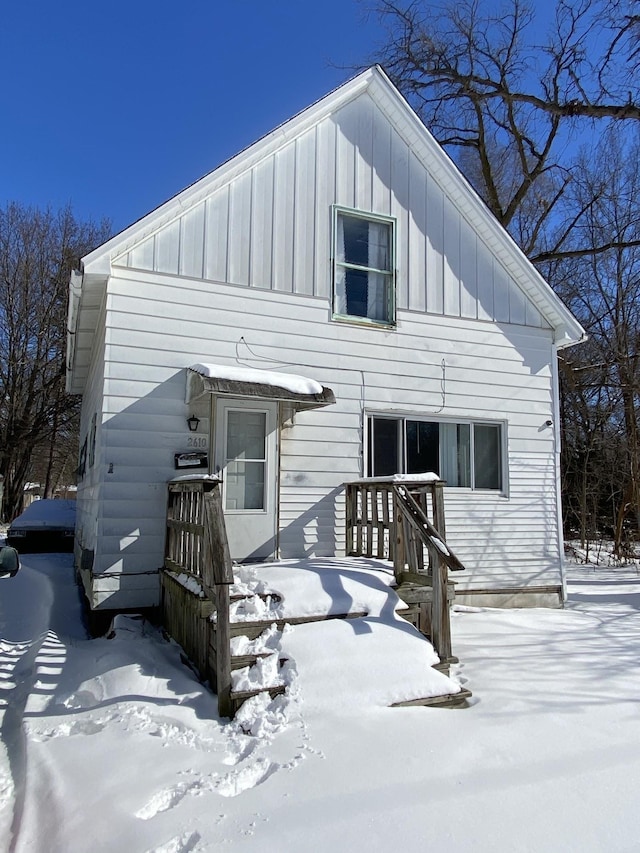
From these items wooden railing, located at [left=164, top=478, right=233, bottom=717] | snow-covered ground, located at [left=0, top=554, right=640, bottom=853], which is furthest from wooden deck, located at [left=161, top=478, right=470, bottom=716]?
snow-covered ground, located at [left=0, top=554, right=640, bottom=853]

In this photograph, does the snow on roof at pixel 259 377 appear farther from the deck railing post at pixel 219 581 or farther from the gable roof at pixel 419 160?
the deck railing post at pixel 219 581

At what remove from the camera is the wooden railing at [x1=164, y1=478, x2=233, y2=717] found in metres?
4.42

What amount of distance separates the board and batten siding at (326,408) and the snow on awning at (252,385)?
48cm

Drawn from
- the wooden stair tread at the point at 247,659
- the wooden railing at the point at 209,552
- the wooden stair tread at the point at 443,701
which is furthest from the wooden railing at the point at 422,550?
the wooden railing at the point at 209,552

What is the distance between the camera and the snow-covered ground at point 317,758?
117 inches

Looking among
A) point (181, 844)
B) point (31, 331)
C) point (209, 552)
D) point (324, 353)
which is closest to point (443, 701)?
point (209, 552)

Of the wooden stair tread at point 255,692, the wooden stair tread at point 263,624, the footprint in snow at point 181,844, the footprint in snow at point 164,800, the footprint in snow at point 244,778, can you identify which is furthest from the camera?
the wooden stair tread at point 263,624

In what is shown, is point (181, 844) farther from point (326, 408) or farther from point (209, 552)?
point (326, 408)

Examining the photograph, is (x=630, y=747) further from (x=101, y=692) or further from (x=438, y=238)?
(x=438, y=238)

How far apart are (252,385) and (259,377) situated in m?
0.24

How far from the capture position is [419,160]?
901 centimetres

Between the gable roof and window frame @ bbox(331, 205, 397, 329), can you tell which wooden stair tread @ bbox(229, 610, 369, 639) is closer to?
the gable roof

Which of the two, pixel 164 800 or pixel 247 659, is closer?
pixel 164 800

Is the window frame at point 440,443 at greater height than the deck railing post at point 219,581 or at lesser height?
greater
